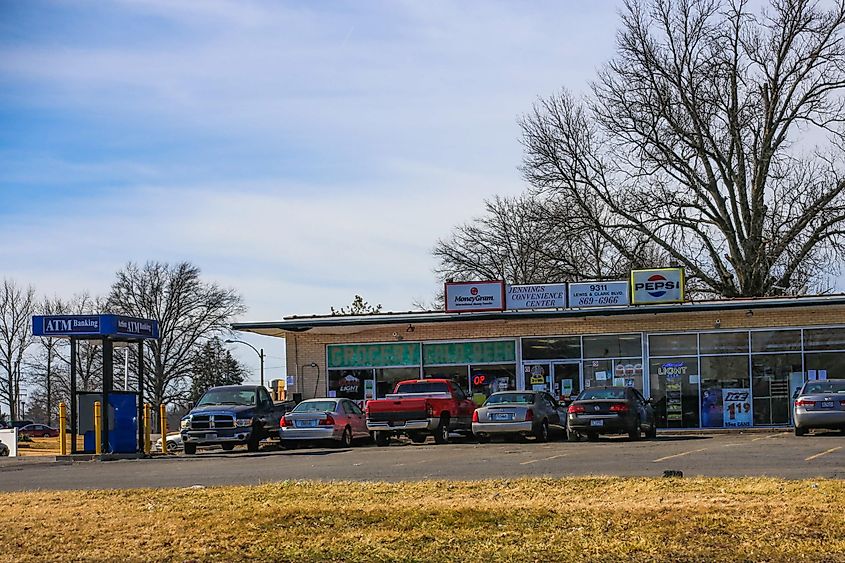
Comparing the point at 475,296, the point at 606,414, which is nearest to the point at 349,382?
the point at 475,296

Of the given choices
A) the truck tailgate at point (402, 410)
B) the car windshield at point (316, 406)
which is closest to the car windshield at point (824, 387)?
the truck tailgate at point (402, 410)

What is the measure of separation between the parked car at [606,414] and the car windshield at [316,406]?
6.30m

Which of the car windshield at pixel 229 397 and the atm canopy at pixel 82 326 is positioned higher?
the atm canopy at pixel 82 326

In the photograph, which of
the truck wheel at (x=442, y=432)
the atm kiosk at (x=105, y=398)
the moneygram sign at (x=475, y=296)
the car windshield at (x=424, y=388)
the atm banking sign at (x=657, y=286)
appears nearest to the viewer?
the atm kiosk at (x=105, y=398)

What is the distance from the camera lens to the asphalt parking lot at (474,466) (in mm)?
16078

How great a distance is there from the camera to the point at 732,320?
35.4m

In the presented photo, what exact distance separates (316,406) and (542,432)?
19.7 ft

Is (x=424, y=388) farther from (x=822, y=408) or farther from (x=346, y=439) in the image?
(x=822, y=408)

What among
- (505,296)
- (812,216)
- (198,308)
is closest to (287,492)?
(505,296)

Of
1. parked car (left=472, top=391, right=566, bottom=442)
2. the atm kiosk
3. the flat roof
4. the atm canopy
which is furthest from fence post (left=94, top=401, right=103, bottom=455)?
the flat roof

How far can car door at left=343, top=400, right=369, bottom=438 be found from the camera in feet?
98.0

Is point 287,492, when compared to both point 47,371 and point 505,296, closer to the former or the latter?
point 505,296

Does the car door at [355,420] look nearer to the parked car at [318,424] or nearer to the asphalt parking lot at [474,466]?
the parked car at [318,424]

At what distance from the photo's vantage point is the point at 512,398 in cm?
2836
